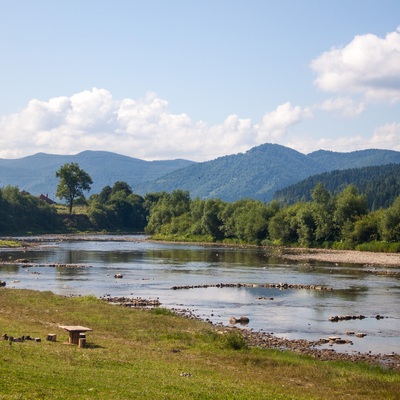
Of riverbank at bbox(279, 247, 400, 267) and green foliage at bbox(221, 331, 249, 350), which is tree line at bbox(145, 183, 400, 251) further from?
green foliage at bbox(221, 331, 249, 350)

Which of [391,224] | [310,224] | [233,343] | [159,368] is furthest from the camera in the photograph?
[310,224]

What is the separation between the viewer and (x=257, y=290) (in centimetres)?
6725

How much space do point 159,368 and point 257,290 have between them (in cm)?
4044

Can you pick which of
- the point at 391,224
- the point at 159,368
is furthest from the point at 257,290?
the point at 391,224

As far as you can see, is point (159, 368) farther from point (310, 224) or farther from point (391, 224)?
point (310, 224)

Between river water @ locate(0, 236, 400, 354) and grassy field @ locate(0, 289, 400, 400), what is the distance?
7.76 meters

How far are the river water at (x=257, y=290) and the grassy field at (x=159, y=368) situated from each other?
776 centimetres

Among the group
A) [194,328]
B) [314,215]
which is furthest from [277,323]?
[314,215]

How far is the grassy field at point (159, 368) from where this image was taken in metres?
22.4

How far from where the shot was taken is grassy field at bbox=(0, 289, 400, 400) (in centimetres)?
2242

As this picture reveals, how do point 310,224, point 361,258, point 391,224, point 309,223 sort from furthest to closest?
point 310,224, point 309,223, point 391,224, point 361,258

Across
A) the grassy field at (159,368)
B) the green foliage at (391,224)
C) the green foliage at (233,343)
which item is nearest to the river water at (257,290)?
the green foliage at (233,343)

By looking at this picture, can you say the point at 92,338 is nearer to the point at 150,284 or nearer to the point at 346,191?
the point at 150,284

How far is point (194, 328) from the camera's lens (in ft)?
137
